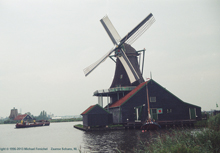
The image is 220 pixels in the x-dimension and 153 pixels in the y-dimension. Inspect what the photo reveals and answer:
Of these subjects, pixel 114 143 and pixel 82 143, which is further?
pixel 82 143

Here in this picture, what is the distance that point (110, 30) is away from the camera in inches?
1667

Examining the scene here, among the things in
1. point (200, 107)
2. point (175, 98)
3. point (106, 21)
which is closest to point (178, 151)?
point (175, 98)

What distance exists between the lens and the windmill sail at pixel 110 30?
4127 centimetres

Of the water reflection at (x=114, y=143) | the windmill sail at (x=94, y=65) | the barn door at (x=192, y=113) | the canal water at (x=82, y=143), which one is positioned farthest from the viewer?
the windmill sail at (x=94, y=65)

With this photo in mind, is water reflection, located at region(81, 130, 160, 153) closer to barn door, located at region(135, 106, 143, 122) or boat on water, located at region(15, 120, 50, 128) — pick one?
barn door, located at region(135, 106, 143, 122)

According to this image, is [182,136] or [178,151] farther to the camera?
[182,136]

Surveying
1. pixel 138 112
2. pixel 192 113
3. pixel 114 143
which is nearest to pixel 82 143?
pixel 114 143

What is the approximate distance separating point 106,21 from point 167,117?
22043 mm

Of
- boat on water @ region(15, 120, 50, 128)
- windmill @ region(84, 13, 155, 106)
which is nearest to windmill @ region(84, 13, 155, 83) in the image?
windmill @ region(84, 13, 155, 106)

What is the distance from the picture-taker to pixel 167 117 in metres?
34.6

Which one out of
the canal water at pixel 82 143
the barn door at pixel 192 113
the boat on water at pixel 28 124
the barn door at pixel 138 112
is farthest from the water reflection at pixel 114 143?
the boat on water at pixel 28 124

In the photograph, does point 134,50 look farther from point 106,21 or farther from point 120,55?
point 106,21

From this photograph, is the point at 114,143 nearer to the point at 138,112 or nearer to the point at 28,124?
the point at 138,112

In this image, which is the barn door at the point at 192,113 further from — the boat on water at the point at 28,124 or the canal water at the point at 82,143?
the boat on water at the point at 28,124
